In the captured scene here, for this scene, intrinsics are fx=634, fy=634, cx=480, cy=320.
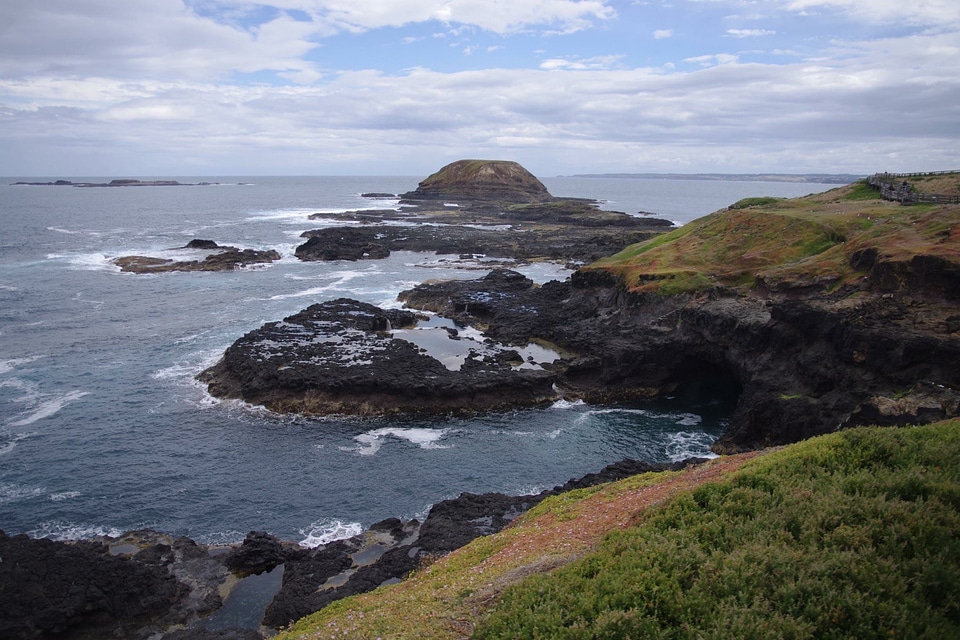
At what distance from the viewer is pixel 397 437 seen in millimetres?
47906

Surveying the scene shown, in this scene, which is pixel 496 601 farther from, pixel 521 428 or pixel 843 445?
pixel 521 428

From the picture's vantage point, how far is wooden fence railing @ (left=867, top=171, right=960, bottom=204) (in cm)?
6569

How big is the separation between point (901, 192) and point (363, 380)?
6398cm

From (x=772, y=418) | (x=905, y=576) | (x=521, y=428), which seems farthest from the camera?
(x=521, y=428)

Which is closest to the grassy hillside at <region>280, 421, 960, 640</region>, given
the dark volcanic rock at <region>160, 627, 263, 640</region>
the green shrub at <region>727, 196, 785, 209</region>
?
the dark volcanic rock at <region>160, 627, 263, 640</region>

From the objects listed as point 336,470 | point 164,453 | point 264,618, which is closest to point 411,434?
point 336,470

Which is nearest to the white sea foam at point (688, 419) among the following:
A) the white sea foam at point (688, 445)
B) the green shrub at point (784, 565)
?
the white sea foam at point (688, 445)

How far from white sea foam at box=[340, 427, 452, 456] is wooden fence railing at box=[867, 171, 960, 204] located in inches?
2218

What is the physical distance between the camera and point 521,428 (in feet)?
163

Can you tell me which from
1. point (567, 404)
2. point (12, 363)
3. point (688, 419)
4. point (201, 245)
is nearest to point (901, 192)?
point (688, 419)

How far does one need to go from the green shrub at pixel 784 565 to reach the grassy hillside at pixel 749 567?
41 millimetres

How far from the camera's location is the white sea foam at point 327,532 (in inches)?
1364

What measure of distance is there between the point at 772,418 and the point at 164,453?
142ft

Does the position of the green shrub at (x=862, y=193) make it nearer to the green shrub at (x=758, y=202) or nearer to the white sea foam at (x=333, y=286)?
the green shrub at (x=758, y=202)
